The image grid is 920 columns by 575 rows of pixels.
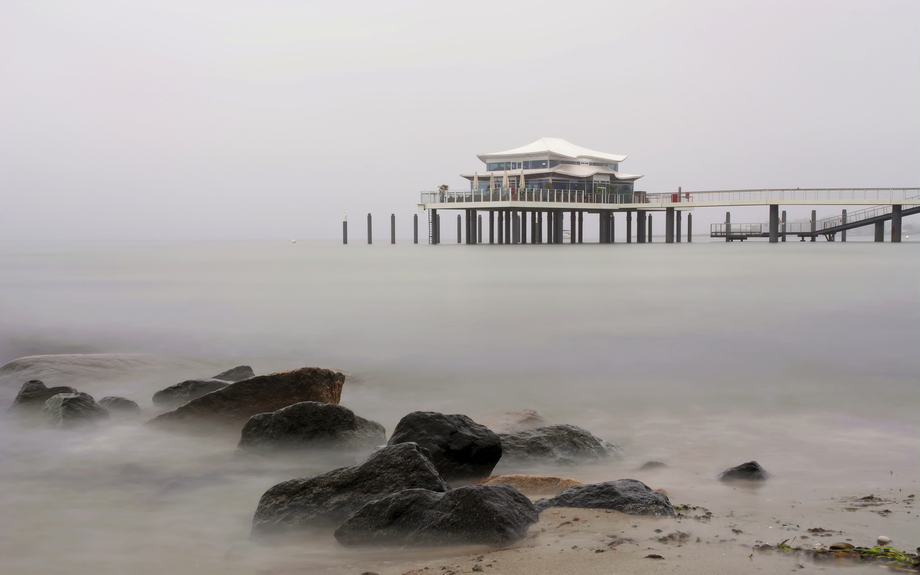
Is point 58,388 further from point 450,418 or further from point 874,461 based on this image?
point 874,461

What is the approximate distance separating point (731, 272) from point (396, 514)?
22.7 meters

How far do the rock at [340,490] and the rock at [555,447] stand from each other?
1.05m

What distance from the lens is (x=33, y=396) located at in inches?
219

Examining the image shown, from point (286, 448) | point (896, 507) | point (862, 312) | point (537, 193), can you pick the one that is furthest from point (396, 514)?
point (537, 193)

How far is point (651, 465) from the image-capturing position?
4176 millimetres

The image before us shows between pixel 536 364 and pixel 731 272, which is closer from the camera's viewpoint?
pixel 536 364

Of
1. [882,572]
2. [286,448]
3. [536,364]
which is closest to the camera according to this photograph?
[882,572]

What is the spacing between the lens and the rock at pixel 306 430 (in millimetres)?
4465

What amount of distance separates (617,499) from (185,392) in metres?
4.00

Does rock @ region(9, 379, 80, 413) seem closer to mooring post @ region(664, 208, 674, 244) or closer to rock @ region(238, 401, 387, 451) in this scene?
rock @ region(238, 401, 387, 451)

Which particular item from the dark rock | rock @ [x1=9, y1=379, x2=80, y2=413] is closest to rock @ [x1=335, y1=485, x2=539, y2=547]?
rock @ [x1=9, y1=379, x2=80, y2=413]

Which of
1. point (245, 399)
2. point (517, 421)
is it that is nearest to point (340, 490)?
point (245, 399)

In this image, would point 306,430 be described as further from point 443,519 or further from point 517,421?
point 443,519

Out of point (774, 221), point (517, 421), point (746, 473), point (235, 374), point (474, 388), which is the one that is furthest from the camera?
point (774, 221)
